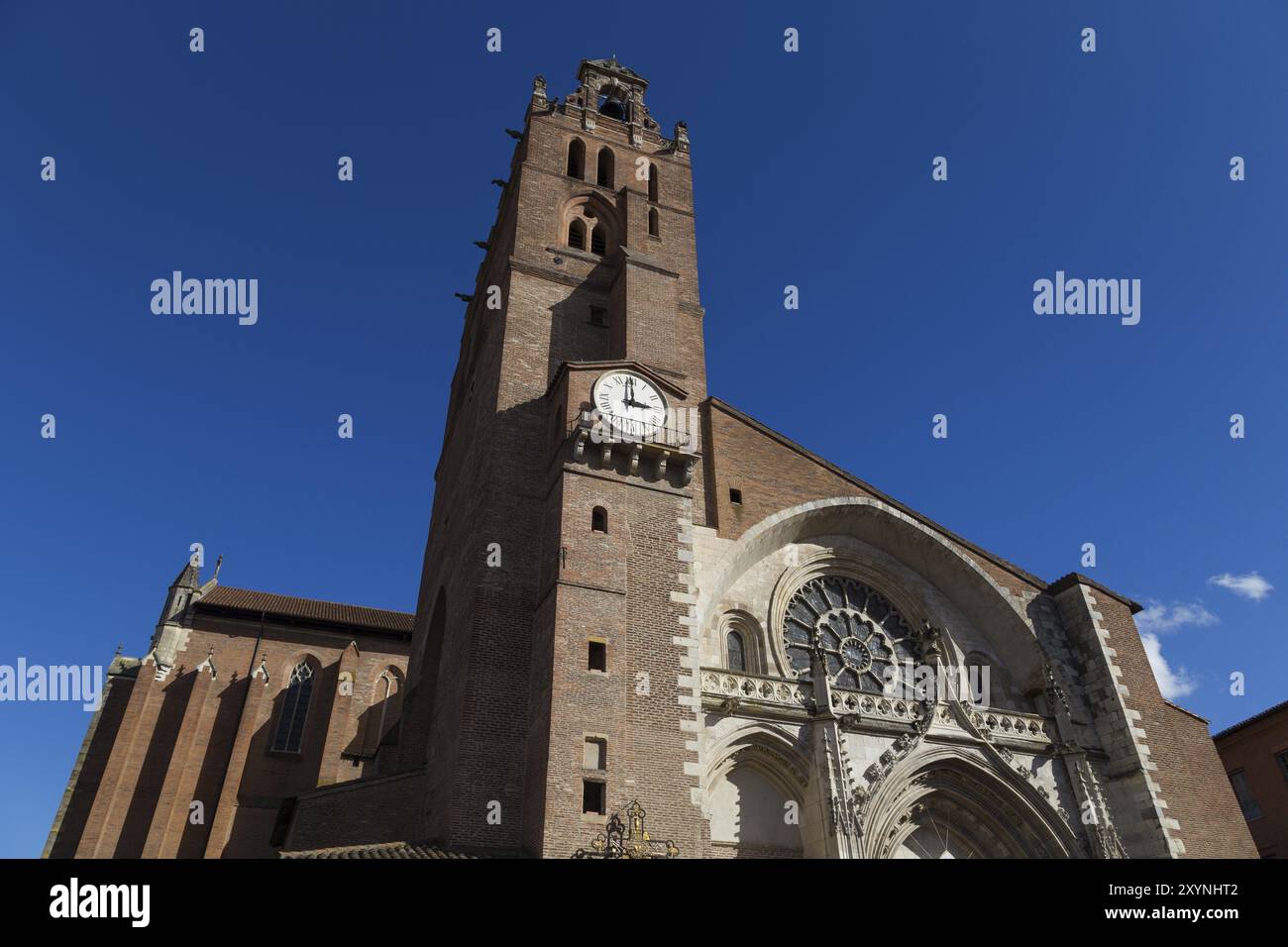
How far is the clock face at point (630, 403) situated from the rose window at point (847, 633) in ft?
20.5

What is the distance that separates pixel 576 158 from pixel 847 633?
20.0 m

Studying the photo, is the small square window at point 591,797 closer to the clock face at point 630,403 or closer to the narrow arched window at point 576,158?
the clock face at point 630,403

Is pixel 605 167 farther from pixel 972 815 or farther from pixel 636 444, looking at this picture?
pixel 972 815

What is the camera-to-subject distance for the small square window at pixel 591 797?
14.5 m

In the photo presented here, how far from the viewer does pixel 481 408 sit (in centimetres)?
2342

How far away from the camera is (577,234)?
28469 millimetres

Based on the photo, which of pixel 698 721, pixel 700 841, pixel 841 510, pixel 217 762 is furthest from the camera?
pixel 217 762

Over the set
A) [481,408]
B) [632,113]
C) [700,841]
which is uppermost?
[632,113]

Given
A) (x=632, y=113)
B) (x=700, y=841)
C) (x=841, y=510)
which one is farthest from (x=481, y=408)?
(x=632, y=113)

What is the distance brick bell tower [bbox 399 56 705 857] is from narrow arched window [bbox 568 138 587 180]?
3.79ft

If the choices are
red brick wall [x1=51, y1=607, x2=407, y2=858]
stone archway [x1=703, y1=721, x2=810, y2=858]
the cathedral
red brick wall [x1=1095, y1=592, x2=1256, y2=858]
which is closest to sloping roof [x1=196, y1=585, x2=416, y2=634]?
red brick wall [x1=51, y1=607, x2=407, y2=858]
